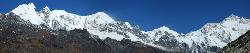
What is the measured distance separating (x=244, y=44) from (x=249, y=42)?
0.38 meters

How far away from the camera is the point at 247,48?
94.0 feet

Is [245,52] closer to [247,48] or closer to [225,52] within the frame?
[247,48]

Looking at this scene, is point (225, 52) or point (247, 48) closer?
point (247, 48)

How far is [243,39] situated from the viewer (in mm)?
30219

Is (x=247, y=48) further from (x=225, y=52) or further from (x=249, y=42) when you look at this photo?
(x=225, y=52)

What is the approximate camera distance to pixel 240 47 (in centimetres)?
2925

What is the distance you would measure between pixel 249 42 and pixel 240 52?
688 millimetres

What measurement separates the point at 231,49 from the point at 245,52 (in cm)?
173

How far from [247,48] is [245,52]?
295 mm

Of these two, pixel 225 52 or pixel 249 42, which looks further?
pixel 225 52

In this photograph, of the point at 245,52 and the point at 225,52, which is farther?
the point at 225,52

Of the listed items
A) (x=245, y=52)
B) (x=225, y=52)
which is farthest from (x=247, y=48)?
(x=225, y=52)

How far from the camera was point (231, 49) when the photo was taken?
30.2m

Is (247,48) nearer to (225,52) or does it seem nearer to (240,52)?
(240,52)
